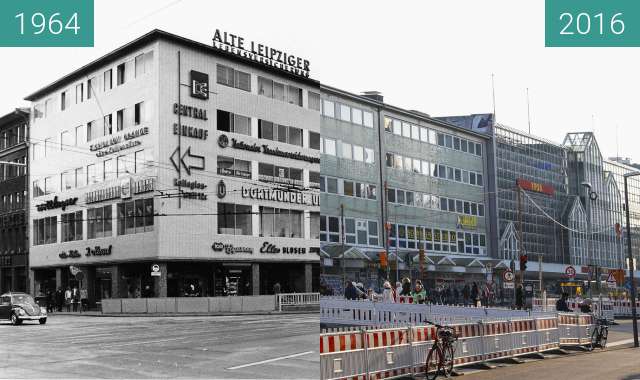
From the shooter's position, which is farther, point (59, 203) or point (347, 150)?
point (347, 150)

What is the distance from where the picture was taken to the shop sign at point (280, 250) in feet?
20.4

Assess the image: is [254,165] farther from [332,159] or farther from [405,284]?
[405,284]

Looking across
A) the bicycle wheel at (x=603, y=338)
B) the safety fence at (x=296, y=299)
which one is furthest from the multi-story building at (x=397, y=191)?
the bicycle wheel at (x=603, y=338)

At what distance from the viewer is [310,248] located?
254 inches

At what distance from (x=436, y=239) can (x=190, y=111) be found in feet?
136

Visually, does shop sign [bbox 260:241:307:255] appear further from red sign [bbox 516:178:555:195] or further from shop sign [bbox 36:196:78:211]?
red sign [bbox 516:178:555:195]

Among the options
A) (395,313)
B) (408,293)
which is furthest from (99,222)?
(408,293)

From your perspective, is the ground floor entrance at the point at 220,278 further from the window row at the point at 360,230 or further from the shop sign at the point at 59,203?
the window row at the point at 360,230

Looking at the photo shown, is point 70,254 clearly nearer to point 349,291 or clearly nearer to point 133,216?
point 133,216

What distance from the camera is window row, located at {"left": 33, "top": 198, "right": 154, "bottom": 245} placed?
6.35 meters

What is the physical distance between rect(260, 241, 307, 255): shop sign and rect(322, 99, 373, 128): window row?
1.84 metres

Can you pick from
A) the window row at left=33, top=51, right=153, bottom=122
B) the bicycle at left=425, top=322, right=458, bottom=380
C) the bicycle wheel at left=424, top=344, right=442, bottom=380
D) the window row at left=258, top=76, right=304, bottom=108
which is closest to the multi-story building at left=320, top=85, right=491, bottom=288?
the window row at left=258, top=76, right=304, bottom=108

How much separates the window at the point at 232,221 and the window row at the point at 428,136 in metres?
7.68

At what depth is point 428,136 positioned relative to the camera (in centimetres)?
3069
